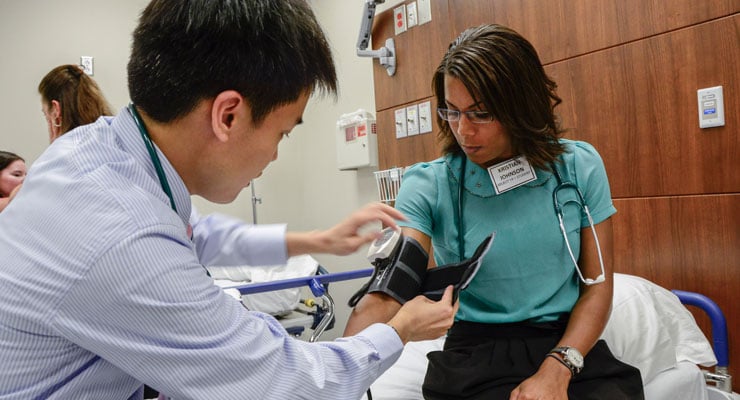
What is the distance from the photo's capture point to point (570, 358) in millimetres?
1296

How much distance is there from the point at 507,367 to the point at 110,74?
4349 mm

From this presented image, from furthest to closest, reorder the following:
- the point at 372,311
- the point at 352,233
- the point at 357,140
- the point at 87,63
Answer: the point at 87,63 < the point at 357,140 < the point at 372,311 < the point at 352,233

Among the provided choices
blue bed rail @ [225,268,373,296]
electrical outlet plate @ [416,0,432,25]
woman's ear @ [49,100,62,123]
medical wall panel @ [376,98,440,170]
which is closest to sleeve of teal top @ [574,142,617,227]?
blue bed rail @ [225,268,373,296]

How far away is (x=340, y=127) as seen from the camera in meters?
4.09

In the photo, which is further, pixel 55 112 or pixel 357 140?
pixel 357 140

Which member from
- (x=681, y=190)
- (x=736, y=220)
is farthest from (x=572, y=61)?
(x=736, y=220)

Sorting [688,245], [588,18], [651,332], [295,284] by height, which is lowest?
[651,332]

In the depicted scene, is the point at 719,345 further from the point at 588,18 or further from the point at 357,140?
the point at 357,140

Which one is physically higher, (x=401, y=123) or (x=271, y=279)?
(x=401, y=123)

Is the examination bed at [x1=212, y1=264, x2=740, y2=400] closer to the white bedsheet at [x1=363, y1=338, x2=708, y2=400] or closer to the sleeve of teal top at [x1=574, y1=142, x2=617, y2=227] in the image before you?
the white bedsheet at [x1=363, y1=338, x2=708, y2=400]

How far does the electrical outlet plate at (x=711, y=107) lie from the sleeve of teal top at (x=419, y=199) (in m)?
1.08

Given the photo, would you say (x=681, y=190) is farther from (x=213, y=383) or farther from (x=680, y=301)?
(x=213, y=383)

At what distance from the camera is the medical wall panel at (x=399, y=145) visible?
3.22 metres

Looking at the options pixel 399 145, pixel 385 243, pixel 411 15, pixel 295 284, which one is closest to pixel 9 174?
→ pixel 295 284
